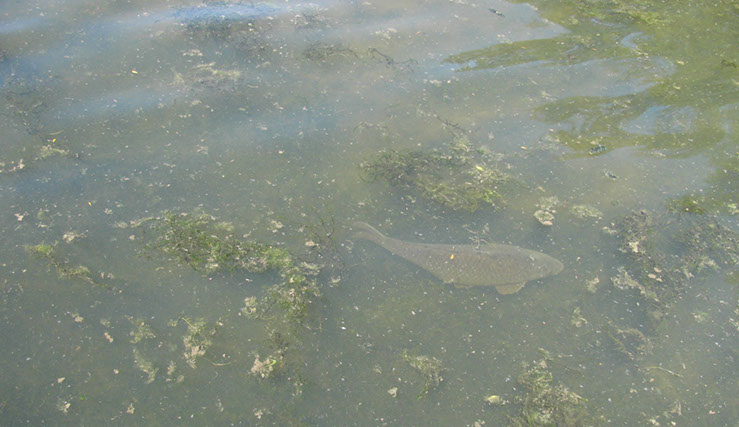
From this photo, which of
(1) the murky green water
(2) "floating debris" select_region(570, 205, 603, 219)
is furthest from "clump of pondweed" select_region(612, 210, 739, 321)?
(2) "floating debris" select_region(570, 205, 603, 219)

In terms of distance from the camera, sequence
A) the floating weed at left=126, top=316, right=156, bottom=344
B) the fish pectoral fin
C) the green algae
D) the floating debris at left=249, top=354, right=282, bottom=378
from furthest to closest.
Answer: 1. the green algae
2. the fish pectoral fin
3. the floating weed at left=126, top=316, right=156, bottom=344
4. the floating debris at left=249, top=354, right=282, bottom=378

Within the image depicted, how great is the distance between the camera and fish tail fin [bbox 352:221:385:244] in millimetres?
4512

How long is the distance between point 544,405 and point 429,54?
5.12 m

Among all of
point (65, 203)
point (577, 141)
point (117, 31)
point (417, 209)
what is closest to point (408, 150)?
point (417, 209)

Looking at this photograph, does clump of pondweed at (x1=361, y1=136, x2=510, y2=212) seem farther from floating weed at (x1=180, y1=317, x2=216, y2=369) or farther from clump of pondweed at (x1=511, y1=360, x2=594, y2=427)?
floating weed at (x1=180, y1=317, x2=216, y2=369)

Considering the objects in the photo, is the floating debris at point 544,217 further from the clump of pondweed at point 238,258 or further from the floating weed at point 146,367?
the floating weed at point 146,367

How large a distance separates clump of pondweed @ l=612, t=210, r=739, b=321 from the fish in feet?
2.68

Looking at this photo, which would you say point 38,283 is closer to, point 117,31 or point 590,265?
point 117,31

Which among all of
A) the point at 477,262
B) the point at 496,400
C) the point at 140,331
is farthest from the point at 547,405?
the point at 140,331

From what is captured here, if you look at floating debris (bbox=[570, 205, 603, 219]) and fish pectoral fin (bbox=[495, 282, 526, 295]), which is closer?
fish pectoral fin (bbox=[495, 282, 526, 295])

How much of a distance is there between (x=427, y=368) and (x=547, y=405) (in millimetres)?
1019

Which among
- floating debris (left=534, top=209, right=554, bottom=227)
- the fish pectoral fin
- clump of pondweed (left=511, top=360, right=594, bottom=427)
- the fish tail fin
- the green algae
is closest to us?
clump of pondweed (left=511, top=360, right=594, bottom=427)

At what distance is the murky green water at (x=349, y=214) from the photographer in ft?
11.9

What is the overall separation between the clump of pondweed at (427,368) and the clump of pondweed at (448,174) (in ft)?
5.87
